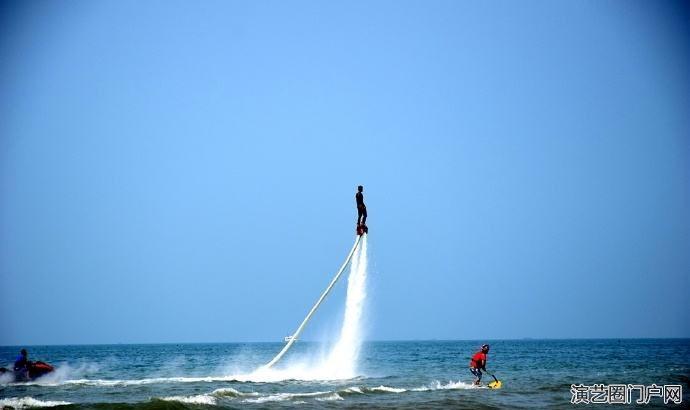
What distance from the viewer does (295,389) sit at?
1102 inches

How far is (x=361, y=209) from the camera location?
26719 mm

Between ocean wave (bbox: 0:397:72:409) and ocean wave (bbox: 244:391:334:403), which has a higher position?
ocean wave (bbox: 244:391:334:403)

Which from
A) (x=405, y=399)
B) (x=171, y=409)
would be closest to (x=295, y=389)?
(x=405, y=399)

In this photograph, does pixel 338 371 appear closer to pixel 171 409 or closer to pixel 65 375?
pixel 171 409

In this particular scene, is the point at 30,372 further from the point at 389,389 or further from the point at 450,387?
the point at 450,387

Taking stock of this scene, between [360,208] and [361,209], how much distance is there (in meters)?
0.08

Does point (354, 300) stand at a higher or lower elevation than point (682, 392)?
higher

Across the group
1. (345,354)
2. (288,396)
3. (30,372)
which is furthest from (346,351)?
(30,372)

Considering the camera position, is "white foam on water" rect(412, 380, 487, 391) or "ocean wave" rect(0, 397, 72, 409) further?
"white foam on water" rect(412, 380, 487, 391)

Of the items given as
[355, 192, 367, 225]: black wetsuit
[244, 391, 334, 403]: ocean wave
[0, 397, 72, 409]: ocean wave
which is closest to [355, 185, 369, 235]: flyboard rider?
[355, 192, 367, 225]: black wetsuit

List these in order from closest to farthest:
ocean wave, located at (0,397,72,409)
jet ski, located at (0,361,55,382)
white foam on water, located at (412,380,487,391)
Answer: ocean wave, located at (0,397,72,409)
white foam on water, located at (412,380,487,391)
jet ski, located at (0,361,55,382)

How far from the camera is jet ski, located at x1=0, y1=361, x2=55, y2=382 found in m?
33.8

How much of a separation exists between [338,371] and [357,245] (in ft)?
25.5

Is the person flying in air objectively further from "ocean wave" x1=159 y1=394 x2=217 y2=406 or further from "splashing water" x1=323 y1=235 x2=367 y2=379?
"ocean wave" x1=159 y1=394 x2=217 y2=406
